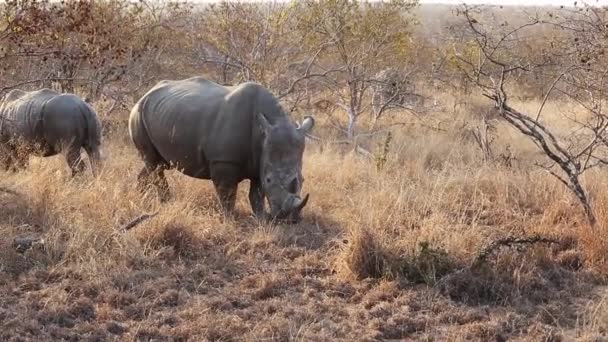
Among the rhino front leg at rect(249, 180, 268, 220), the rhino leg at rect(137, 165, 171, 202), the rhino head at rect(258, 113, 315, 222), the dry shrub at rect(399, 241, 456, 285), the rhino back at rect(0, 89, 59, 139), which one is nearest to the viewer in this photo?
the dry shrub at rect(399, 241, 456, 285)

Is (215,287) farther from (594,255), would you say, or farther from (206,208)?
(594,255)

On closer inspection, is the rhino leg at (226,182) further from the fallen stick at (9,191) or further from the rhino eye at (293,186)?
the fallen stick at (9,191)

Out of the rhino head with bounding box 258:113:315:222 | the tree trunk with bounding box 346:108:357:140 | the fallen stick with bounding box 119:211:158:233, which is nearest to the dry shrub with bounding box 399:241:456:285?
the rhino head with bounding box 258:113:315:222

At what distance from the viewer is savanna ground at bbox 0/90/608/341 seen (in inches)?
185

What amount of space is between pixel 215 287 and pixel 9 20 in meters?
3.13

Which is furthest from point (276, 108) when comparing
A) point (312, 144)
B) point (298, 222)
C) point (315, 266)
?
point (312, 144)

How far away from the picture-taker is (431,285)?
533 cm

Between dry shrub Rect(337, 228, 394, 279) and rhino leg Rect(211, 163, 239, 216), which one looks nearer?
dry shrub Rect(337, 228, 394, 279)

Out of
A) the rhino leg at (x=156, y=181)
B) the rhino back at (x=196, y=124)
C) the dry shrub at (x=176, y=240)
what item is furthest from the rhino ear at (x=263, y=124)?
the rhino leg at (x=156, y=181)

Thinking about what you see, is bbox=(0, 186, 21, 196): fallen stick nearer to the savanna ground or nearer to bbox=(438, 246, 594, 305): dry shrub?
the savanna ground

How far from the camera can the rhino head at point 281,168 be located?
6848 millimetres

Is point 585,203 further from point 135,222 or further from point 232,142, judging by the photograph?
point 135,222

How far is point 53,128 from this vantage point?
30.2ft

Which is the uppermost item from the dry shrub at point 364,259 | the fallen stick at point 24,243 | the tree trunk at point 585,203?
the tree trunk at point 585,203
